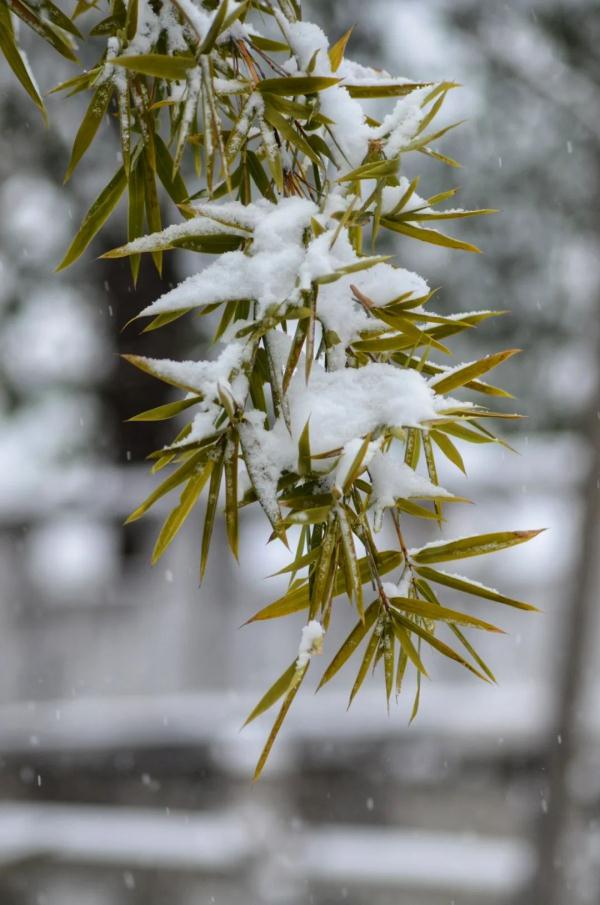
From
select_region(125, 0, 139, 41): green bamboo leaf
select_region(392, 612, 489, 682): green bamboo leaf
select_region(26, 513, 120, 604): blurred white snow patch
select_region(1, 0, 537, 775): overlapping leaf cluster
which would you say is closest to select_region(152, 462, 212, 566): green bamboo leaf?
select_region(1, 0, 537, 775): overlapping leaf cluster

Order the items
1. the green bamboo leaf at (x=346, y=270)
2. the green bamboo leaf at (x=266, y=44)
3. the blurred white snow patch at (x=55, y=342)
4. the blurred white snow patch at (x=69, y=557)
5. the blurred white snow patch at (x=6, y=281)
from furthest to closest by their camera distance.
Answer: the blurred white snow patch at (x=55, y=342), the blurred white snow patch at (x=6, y=281), the blurred white snow patch at (x=69, y=557), the green bamboo leaf at (x=266, y=44), the green bamboo leaf at (x=346, y=270)

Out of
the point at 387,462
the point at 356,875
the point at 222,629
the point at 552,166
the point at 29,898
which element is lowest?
the point at 29,898

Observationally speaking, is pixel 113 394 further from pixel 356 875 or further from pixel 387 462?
pixel 387 462

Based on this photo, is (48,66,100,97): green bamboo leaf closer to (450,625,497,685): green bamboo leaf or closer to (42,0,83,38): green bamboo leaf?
(42,0,83,38): green bamboo leaf

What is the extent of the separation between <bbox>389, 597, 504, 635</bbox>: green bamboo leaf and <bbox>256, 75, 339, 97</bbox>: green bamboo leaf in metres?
0.46

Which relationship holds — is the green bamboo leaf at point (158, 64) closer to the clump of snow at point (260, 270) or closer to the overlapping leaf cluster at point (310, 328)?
the overlapping leaf cluster at point (310, 328)

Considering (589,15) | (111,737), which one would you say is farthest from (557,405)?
(111,737)

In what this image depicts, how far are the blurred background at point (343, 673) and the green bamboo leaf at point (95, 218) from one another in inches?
165

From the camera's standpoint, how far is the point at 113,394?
305 inches

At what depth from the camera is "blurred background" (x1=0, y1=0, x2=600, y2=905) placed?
5.45 meters

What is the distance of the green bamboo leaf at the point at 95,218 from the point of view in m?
0.97

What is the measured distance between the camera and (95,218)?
99 cm

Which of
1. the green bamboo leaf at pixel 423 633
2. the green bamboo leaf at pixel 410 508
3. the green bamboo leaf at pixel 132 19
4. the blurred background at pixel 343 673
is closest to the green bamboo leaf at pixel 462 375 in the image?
the green bamboo leaf at pixel 410 508

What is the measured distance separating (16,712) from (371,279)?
5.69 metres
